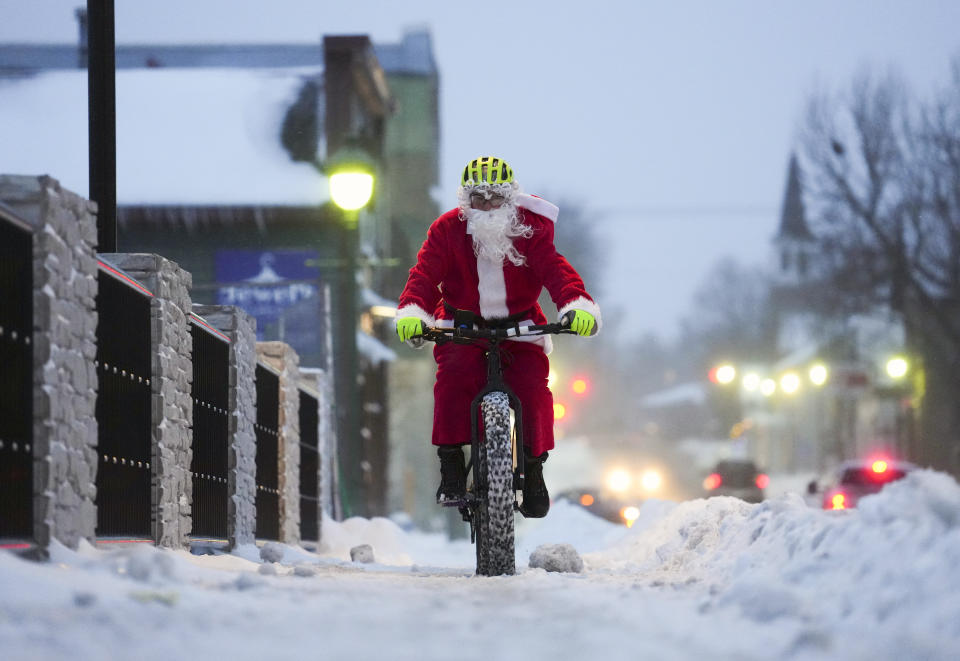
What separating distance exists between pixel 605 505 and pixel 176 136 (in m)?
11.0

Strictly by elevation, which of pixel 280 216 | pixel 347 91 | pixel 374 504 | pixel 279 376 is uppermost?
pixel 347 91

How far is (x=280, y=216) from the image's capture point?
28.0 m

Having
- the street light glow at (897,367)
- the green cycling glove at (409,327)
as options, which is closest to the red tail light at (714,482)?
the street light glow at (897,367)

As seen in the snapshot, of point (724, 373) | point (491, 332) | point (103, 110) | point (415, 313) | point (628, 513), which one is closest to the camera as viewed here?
point (491, 332)

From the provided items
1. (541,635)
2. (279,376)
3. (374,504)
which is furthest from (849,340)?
(541,635)

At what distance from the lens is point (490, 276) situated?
24.7 ft

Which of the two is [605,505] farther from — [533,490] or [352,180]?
[533,490]

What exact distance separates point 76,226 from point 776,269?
8464cm

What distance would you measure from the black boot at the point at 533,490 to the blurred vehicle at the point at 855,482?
11324 millimetres

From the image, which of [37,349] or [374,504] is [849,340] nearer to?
[374,504]

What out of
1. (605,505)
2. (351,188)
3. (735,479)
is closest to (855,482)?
(605,505)

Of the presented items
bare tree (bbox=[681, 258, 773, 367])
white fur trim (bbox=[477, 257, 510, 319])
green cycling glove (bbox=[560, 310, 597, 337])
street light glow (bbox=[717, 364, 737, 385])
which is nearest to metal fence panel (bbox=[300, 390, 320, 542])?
white fur trim (bbox=[477, 257, 510, 319])

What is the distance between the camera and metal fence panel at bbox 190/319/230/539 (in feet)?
28.2

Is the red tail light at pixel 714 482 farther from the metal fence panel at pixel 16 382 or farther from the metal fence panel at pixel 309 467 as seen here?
the metal fence panel at pixel 16 382
